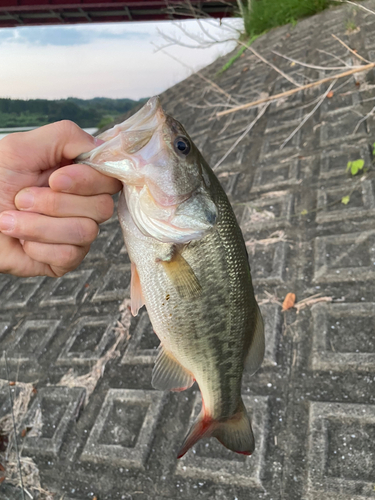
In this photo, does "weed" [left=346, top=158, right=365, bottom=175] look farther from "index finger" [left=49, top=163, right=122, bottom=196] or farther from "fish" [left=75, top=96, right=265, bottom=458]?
"index finger" [left=49, top=163, right=122, bottom=196]

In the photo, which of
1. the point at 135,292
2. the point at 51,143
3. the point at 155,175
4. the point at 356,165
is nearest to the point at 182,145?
the point at 155,175

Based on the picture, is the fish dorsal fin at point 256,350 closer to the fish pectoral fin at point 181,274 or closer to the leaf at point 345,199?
→ the fish pectoral fin at point 181,274

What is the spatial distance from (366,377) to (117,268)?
2.51 meters

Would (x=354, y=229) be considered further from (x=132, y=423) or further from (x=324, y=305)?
(x=132, y=423)

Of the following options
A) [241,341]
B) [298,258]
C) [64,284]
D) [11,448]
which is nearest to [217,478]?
[241,341]

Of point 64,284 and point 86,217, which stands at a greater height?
point 86,217

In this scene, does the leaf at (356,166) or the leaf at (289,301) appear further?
the leaf at (356,166)

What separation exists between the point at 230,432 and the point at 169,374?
35 centimetres

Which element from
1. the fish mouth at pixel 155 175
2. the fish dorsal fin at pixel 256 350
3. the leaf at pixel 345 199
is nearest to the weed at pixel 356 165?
the leaf at pixel 345 199

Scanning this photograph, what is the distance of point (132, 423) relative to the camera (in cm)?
234

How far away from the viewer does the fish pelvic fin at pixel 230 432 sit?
56.1 inches

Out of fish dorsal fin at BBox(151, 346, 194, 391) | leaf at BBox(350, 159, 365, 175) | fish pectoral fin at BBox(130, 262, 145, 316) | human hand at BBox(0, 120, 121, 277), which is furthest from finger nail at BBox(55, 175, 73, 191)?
leaf at BBox(350, 159, 365, 175)

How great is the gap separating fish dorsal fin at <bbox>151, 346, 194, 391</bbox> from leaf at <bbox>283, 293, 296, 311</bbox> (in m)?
1.30

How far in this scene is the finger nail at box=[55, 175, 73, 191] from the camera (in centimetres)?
125
